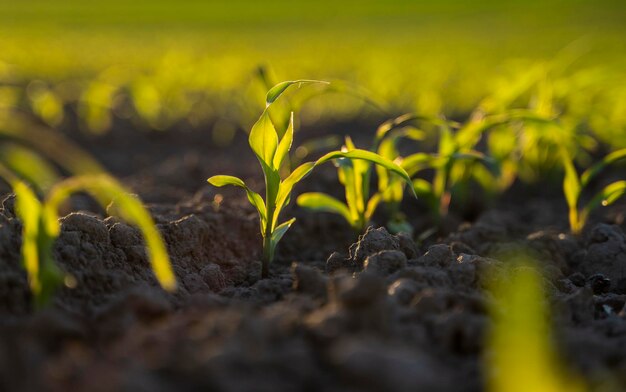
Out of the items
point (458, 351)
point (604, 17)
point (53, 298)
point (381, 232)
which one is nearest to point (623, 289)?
point (381, 232)

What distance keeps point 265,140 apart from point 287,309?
1.92ft

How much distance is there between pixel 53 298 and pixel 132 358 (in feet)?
1.52

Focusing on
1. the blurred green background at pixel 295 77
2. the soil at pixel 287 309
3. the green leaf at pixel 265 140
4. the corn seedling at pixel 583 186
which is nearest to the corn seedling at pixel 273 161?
the green leaf at pixel 265 140

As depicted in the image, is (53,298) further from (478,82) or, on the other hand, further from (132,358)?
(478,82)

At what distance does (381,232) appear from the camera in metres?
1.85

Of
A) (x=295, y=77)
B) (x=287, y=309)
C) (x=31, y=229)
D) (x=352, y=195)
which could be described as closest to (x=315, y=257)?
(x=352, y=195)

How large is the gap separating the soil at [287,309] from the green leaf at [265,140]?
302 millimetres

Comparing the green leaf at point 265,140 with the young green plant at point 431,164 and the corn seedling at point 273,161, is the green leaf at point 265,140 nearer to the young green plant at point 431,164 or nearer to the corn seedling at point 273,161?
the corn seedling at point 273,161

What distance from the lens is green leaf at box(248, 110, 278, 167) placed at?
168 centimetres

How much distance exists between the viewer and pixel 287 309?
125cm

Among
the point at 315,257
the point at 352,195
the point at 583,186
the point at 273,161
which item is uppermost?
the point at 273,161

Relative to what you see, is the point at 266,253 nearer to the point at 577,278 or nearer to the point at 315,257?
the point at 315,257

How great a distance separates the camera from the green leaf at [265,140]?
168cm

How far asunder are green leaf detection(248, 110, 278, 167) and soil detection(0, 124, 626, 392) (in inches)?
11.9
